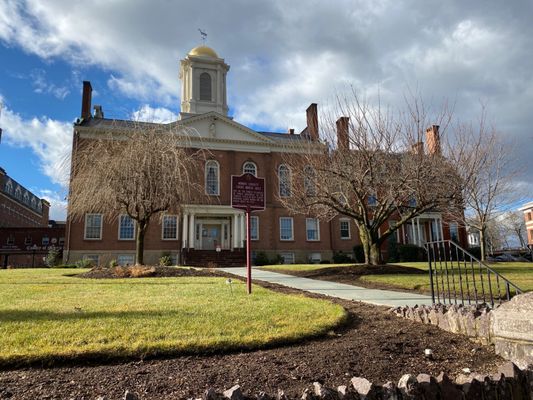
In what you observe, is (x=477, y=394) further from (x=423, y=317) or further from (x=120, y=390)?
(x=423, y=317)

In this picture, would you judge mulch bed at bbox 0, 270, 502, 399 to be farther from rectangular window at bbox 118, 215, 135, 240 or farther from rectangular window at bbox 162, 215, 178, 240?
rectangular window at bbox 118, 215, 135, 240

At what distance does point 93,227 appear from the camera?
31.0 metres

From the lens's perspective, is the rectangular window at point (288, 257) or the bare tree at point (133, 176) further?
the rectangular window at point (288, 257)

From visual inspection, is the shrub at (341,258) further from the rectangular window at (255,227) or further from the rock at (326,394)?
the rock at (326,394)

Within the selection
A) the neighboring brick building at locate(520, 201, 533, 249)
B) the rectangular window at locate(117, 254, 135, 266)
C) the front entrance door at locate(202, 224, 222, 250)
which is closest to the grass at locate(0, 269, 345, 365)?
the rectangular window at locate(117, 254, 135, 266)

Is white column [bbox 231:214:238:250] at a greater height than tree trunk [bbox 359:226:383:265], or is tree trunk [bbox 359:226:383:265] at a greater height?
white column [bbox 231:214:238:250]

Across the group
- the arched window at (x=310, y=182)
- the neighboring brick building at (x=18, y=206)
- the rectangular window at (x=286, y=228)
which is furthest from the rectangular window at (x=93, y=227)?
the neighboring brick building at (x=18, y=206)

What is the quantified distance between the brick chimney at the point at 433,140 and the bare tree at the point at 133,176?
10.2 meters

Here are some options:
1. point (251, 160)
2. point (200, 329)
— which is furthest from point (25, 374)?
point (251, 160)

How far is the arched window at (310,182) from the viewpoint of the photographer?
18109 millimetres

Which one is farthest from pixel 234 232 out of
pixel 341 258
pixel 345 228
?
pixel 345 228

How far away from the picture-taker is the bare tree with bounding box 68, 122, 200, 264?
16.8 metres

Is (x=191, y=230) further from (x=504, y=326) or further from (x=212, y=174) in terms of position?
(x=504, y=326)

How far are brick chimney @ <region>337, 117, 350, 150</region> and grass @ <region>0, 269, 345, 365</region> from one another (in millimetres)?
10283
